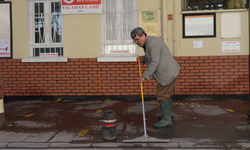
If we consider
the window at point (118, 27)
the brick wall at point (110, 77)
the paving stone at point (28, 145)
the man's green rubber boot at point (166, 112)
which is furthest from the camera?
the window at point (118, 27)

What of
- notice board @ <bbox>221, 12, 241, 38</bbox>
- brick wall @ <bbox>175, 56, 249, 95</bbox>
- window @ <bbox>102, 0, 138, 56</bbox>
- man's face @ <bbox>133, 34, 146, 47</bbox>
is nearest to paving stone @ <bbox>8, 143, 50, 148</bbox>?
man's face @ <bbox>133, 34, 146, 47</bbox>

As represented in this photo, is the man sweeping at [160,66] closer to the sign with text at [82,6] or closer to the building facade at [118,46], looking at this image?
the building facade at [118,46]

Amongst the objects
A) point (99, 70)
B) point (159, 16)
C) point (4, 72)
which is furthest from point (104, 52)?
point (4, 72)

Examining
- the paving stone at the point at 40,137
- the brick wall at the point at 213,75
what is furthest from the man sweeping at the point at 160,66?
the brick wall at the point at 213,75

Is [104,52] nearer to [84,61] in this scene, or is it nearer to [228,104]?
[84,61]

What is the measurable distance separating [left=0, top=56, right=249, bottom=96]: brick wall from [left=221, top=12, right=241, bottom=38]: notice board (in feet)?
2.31

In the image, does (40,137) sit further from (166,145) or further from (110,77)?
(110,77)

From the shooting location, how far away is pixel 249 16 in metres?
7.46

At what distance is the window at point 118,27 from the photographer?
7.93 meters

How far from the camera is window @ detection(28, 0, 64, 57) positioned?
26.6 ft

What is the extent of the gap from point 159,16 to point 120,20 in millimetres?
1252

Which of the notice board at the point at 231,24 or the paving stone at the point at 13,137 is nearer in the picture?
the paving stone at the point at 13,137

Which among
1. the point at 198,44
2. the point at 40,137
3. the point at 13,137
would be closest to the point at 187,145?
the point at 40,137

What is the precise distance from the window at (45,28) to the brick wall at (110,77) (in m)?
0.51
